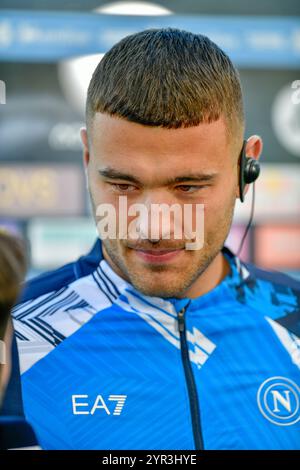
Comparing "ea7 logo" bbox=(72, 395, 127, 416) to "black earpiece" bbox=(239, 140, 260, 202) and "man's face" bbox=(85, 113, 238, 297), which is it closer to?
"man's face" bbox=(85, 113, 238, 297)

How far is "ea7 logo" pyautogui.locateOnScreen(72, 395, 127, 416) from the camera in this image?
1.16 meters

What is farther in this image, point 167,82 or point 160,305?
point 160,305

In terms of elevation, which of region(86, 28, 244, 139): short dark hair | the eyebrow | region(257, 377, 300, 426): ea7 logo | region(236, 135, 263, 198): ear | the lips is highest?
region(86, 28, 244, 139): short dark hair

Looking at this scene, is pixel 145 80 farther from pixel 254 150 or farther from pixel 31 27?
pixel 31 27

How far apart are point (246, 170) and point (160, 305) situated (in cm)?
30

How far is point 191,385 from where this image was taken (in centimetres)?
116

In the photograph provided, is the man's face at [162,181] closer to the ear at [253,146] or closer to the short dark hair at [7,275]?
the ear at [253,146]

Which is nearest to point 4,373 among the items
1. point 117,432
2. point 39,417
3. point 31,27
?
point 39,417

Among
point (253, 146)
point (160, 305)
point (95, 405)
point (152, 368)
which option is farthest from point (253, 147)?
point (95, 405)

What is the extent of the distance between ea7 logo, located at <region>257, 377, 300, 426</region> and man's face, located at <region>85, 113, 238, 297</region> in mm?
239

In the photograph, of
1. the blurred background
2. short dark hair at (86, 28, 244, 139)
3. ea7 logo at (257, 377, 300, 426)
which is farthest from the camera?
the blurred background

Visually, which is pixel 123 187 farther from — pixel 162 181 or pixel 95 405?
pixel 95 405

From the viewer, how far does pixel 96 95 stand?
1.14 metres

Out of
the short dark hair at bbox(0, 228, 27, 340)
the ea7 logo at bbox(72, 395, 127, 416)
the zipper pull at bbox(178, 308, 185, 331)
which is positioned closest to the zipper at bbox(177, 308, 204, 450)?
the zipper pull at bbox(178, 308, 185, 331)
